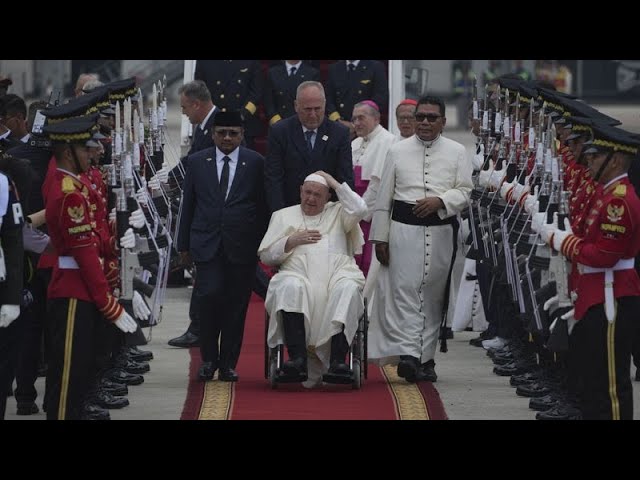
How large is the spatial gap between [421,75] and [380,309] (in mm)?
8402

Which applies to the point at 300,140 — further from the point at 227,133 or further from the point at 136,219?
the point at 136,219

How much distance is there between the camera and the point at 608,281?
9109 mm

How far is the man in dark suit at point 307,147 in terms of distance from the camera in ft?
39.3

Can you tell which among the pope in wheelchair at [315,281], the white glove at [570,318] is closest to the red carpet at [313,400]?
the pope in wheelchair at [315,281]

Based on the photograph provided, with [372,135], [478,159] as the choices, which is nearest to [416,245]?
[478,159]

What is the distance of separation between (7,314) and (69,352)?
0.52 m

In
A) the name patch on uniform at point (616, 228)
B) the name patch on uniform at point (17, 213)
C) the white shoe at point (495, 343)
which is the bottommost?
the white shoe at point (495, 343)

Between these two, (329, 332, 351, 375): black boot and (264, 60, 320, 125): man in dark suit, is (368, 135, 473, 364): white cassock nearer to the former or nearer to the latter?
(329, 332, 351, 375): black boot

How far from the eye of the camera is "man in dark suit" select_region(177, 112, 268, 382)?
11648 mm

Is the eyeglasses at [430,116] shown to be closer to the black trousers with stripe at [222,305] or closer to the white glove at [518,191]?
the white glove at [518,191]

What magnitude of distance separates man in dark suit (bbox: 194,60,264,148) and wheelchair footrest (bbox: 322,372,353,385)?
252 inches

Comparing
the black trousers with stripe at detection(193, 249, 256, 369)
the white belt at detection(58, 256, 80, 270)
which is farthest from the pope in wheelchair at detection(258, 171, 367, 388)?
the white belt at detection(58, 256, 80, 270)

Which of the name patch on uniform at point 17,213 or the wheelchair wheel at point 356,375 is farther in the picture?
the wheelchair wheel at point 356,375

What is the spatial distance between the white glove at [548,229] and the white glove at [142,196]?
8.47ft
